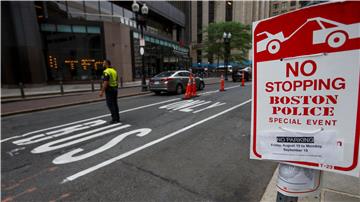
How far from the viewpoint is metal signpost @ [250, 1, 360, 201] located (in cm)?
122

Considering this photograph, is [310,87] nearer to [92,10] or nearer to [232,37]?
[92,10]

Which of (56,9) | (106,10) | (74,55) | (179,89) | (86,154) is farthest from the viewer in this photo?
(106,10)

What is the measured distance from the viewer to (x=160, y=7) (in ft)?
117

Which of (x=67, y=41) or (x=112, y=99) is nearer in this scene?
(x=112, y=99)

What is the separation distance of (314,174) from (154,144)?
3.91m

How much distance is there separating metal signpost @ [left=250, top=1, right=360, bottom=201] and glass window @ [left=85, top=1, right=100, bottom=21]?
25598 mm

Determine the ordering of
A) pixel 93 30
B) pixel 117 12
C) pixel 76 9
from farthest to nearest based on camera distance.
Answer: pixel 117 12
pixel 76 9
pixel 93 30

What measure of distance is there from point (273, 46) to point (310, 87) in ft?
1.12

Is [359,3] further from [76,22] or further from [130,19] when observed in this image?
[130,19]

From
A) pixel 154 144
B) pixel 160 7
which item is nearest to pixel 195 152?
pixel 154 144

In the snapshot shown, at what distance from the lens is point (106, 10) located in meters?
24.9

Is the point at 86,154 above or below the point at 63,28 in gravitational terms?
below

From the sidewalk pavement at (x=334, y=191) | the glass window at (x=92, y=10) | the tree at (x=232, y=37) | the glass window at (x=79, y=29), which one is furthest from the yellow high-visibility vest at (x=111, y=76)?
the tree at (x=232, y=37)

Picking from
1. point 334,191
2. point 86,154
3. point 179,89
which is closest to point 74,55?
point 179,89
